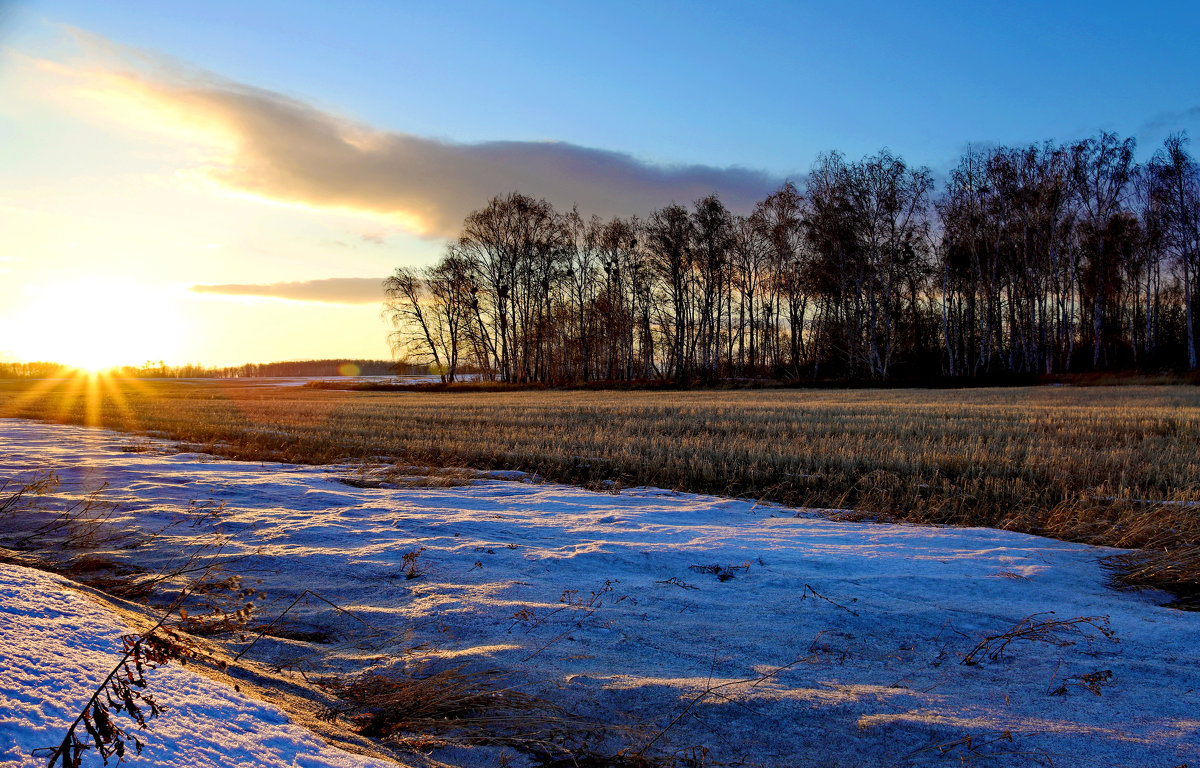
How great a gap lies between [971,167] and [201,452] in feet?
151

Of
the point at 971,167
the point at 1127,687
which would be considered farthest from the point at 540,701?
the point at 971,167

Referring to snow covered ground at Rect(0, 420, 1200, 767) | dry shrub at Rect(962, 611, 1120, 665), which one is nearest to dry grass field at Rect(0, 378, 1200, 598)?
snow covered ground at Rect(0, 420, 1200, 767)

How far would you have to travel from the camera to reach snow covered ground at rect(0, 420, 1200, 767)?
2152mm

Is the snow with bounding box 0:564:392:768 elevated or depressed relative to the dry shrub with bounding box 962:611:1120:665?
elevated

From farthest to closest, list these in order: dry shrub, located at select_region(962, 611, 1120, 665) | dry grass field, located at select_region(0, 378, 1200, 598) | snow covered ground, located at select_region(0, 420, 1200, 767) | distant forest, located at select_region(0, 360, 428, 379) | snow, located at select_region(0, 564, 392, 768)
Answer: distant forest, located at select_region(0, 360, 428, 379)
dry grass field, located at select_region(0, 378, 1200, 598)
dry shrub, located at select_region(962, 611, 1120, 665)
snow covered ground, located at select_region(0, 420, 1200, 767)
snow, located at select_region(0, 564, 392, 768)

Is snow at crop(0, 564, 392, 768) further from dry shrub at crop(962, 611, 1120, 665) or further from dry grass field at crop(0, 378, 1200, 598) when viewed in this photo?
dry grass field at crop(0, 378, 1200, 598)

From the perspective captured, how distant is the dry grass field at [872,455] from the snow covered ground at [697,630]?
0.90 meters

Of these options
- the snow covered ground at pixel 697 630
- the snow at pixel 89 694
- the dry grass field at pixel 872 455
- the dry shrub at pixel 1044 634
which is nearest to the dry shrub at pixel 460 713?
the snow covered ground at pixel 697 630

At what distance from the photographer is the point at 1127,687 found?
102 inches

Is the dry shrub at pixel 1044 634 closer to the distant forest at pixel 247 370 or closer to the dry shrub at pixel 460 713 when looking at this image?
the dry shrub at pixel 460 713

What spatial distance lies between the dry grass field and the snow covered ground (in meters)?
0.90

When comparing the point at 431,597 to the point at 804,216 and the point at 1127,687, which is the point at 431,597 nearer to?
the point at 1127,687

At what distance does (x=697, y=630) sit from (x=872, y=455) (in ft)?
21.9

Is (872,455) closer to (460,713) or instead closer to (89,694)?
(460,713)
